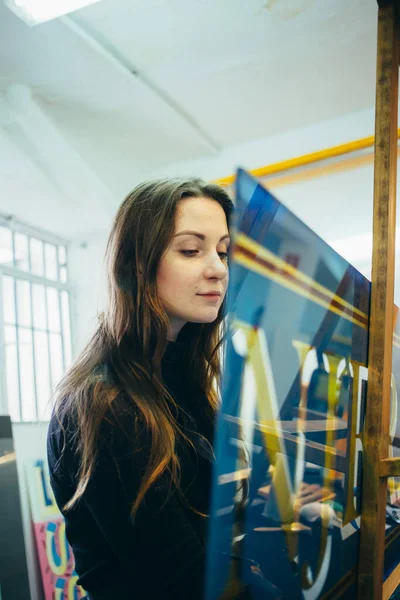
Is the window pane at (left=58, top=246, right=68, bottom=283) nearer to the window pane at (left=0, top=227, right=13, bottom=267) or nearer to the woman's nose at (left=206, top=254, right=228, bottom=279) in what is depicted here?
the window pane at (left=0, top=227, right=13, bottom=267)

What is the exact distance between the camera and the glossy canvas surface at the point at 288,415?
536mm

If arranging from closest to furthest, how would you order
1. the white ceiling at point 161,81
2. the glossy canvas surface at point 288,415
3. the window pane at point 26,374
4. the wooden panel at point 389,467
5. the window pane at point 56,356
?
the glossy canvas surface at point 288,415 → the wooden panel at point 389,467 → the white ceiling at point 161,81 → the window pane at point 26,374 → the window pane at point 56,356

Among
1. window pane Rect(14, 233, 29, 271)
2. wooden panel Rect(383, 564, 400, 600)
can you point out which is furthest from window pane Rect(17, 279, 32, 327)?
wooden panel Rect(383, 564, 400, 600)

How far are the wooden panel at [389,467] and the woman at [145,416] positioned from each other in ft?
0.88

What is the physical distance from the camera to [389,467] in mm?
749

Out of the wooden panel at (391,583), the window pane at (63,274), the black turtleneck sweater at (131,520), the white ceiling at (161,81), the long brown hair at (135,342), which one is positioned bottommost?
the wooden panel at (391,583)

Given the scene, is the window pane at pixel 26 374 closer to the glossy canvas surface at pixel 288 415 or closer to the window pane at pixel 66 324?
the window pane at pixel 66 324

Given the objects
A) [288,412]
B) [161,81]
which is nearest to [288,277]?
[288,412]

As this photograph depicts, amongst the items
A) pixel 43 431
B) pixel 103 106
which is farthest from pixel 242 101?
pixel 43 431

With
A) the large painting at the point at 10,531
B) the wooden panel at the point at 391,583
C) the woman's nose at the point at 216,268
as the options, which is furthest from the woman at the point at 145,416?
the large painting at the point at 10,531

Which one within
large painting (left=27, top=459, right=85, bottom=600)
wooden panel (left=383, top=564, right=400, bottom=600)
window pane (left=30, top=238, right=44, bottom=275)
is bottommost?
large painting (left=27, top=459, right=85, bottom=600)

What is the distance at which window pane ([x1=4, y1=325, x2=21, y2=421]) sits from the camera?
3996 mm

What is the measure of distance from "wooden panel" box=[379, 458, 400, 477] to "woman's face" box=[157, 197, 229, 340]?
12.2 inches

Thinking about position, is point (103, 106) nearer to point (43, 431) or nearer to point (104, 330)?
point (43, 431)
